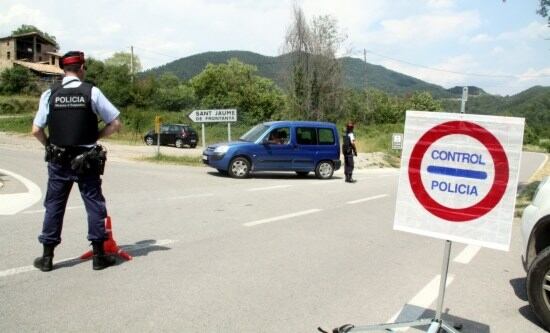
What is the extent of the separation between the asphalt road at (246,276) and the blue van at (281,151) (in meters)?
6.08

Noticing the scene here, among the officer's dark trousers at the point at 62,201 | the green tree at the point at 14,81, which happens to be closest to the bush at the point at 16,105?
the green tree at the point at 14,81

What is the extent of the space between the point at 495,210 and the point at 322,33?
40416 mm

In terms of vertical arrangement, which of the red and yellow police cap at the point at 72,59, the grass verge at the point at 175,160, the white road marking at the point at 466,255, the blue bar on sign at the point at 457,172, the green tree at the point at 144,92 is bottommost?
the grass verge at the point at 175,160

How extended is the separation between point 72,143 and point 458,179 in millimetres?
3451

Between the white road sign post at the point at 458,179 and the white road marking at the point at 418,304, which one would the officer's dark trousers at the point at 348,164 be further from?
the white road sign post at the point at 458,179

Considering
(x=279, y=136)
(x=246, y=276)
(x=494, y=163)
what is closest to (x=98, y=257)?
(x=246, y=276)

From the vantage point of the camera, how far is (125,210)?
869 cm

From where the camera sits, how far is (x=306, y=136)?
16672 millimetres

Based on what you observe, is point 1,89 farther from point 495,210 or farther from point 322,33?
point 495,210

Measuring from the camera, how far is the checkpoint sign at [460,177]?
3477 mm

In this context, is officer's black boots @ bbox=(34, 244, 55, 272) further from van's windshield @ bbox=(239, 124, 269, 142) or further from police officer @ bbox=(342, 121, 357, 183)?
police officer @ bbox=(342, 121, 357, 183)

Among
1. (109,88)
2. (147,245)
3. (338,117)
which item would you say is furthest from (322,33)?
(147,245)

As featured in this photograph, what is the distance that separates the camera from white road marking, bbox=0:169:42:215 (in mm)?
8420

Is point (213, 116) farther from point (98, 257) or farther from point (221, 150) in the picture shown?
point (98, 257)
